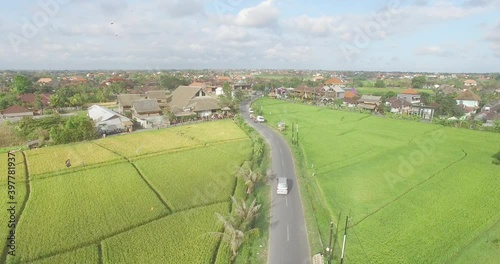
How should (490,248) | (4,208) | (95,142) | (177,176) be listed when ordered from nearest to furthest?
(490,248) → (4,208) → (177,176) → (95,142)

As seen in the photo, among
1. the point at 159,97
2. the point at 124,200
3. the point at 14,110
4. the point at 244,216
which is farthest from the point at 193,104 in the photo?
the point at 244,216

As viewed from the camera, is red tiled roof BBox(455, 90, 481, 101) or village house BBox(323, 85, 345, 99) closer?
red tiled roof BBox(455, 90, 481, 101)

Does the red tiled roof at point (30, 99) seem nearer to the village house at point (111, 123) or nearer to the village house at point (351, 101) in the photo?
the village house at point (111, 123)

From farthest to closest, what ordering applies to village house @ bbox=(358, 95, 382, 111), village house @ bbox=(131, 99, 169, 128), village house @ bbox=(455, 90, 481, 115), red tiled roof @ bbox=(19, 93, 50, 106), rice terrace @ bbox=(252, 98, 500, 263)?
village house @ bbox=(455, 90, 481, 115) < village house @ bbox=(358, 95, 382, 111) < red tiled roof @ bbox=(19, 93, 50, 106) < village house @ bbox=(131, 99, 169, 128) < rice terrace @ bbox=(252, 98, 500, 263)

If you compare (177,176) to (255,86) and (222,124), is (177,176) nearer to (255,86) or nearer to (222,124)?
(222,124)

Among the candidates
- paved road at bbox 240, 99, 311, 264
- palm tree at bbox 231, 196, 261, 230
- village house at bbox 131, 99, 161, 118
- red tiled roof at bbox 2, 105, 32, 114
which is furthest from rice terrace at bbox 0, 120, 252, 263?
red tiled roof at bbox 2, 105, 32, 114

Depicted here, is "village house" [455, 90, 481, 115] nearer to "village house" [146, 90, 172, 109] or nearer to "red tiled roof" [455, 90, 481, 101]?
"red tiled roof" [455, 90, 481, 101]

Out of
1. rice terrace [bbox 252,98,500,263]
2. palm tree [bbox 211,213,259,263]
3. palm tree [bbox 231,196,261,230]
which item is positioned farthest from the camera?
palm tree [bbox 231,196,261,230]

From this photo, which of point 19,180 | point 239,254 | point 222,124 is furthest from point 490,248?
point 222,124
